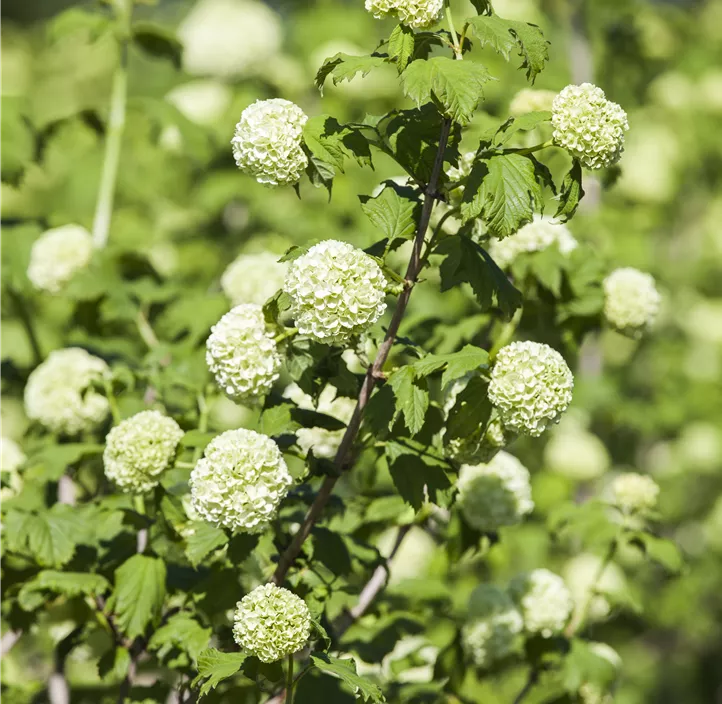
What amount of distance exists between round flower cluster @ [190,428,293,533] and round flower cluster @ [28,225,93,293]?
5.02ft

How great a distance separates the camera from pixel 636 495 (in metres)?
2.99

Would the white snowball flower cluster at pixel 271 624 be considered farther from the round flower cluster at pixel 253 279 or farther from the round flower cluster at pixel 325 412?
the round flower cluster at pixel 253 279

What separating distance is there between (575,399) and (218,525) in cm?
318

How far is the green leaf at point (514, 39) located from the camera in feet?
6.44

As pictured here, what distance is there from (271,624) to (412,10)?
3.74ft

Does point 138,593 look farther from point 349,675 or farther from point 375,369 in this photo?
point 375,369

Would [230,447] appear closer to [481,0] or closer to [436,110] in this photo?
[436,110]

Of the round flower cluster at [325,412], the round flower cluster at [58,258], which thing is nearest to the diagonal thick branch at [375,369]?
the round flower cluster at [325,412]

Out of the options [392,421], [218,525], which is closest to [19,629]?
[218,525]

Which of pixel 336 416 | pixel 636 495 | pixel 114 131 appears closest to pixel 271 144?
pixel 336 416

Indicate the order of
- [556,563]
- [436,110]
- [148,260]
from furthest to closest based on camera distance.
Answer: [556,563] < [148,260] < [436,110]

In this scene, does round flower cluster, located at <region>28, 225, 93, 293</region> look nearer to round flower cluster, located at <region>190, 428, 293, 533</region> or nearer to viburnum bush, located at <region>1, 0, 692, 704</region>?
viburnum bush, located at <region>1, 0, 692, 704</region>

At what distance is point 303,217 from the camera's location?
511 centimetres

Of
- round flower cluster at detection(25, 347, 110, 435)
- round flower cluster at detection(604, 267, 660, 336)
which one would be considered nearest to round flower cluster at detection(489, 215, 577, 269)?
round flower cluster at detection(604, 267, 660, 336)
